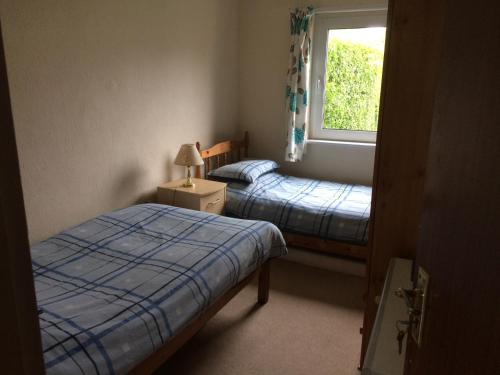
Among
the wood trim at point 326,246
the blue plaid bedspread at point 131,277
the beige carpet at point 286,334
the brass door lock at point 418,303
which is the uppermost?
the brass door lock at point 418,303

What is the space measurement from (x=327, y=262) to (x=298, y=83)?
1.80m

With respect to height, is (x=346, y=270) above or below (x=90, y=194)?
below

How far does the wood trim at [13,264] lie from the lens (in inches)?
19.0

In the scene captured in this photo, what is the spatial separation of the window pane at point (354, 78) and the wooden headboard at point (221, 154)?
960 millimetres

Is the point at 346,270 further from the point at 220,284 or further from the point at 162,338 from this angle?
the point at 162,338

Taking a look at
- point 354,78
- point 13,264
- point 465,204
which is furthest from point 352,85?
point 13,264

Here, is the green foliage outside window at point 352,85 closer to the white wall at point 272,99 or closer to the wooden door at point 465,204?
the white wall at point 272,99

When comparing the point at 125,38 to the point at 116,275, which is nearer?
the point at 116,275

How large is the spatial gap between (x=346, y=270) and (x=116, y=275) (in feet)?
6.20

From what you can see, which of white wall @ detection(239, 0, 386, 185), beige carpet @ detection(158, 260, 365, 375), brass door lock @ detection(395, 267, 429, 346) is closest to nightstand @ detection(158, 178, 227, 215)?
beige carpet @ detection(158, 260, 365, 375)

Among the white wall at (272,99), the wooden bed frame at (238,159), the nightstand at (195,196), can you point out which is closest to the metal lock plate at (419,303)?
the wooden bed frame at (238,159)

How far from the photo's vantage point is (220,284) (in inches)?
77.3

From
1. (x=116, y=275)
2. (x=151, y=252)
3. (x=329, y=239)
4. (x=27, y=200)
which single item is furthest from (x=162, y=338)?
(x=329, y=239)

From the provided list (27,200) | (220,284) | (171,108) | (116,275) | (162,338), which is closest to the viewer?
(162,338)
